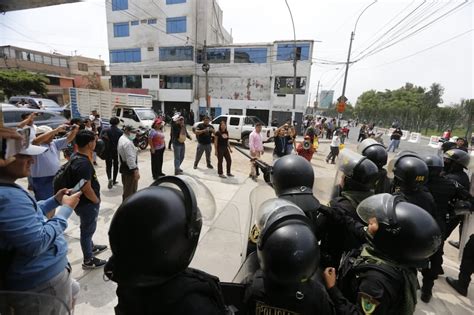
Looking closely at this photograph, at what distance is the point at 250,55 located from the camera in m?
23.7

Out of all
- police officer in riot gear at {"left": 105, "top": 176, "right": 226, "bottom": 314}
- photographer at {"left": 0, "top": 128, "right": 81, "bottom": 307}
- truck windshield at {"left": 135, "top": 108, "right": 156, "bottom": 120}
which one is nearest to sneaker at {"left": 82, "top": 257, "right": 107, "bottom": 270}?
photographer at {"left": 0, "top": 128, "right": 81, "bottom": 307}

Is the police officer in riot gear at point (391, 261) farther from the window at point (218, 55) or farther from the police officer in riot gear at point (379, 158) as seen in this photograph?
the window at point (218, 55)

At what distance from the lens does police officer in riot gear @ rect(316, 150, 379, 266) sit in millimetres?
2014

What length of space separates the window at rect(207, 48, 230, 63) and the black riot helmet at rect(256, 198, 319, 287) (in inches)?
1005

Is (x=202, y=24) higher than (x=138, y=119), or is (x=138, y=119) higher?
(x=202, y=24)

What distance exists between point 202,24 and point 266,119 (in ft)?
41.3

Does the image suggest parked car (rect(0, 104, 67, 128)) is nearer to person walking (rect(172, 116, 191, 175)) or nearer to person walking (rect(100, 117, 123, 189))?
person walking (rect(100, 117, 123, 189))

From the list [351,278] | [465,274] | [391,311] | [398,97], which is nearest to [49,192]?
[351,278]

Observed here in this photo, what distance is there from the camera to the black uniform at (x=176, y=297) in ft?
2.85

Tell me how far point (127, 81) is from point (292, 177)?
3119cm

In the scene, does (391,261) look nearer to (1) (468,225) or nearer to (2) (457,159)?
(2) (457,159)

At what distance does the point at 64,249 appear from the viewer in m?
1.67

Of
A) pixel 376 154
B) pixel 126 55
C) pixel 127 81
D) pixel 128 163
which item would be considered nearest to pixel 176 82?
pixel 127 81

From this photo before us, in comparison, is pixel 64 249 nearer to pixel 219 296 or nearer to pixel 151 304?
pixel 151 304
